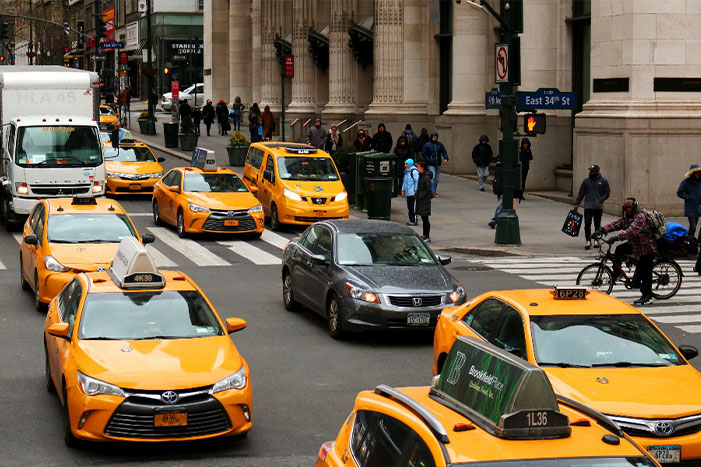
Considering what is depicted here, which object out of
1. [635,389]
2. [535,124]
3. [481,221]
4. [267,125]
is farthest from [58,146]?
[635,389]

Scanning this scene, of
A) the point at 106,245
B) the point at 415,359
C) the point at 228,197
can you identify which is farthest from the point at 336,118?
the point at 415,359

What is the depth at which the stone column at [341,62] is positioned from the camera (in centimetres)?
4838

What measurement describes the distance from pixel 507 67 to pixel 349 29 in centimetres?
2375

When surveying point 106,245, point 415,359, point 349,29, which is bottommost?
point 415,359

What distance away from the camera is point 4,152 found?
28.0m

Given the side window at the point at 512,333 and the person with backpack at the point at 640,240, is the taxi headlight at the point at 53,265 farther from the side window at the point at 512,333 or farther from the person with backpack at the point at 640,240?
the side window at the point at 512,333

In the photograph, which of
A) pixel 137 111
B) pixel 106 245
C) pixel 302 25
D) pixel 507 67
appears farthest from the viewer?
pixel 137 111

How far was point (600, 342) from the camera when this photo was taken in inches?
403

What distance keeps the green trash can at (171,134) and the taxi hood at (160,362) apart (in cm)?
3851

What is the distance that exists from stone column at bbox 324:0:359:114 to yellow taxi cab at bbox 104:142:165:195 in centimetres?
1549

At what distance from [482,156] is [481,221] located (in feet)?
18.7

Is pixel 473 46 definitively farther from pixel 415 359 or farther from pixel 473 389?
pixel 473 389

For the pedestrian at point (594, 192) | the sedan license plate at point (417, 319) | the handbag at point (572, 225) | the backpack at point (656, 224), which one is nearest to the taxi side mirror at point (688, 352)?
the sedan license plate at point (417, 319)

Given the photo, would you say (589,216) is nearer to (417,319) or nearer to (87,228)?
(417,319)
